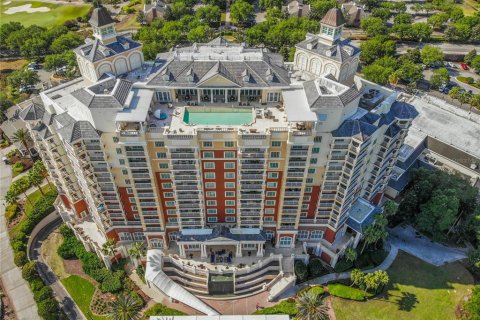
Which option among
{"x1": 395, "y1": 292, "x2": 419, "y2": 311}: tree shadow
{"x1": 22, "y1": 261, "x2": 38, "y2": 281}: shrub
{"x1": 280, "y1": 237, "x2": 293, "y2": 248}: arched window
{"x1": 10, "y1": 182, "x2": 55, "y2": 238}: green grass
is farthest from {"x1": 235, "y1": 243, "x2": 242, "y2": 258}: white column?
{"x1": 10, "y1": 182, "x2": 55, "y2": 238}: green grass

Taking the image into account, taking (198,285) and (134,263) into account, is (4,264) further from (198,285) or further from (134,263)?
(198,285)

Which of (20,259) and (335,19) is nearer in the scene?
(335,19)

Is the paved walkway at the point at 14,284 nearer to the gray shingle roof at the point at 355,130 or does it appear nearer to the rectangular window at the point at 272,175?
the rectangular window at the point at 272,175

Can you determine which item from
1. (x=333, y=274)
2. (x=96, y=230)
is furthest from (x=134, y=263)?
(x=333, y=274)

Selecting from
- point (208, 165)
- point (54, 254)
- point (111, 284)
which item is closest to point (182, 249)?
point (111, 284)

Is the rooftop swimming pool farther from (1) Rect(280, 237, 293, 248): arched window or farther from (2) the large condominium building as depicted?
(1) Rect(280, 237, 293, 248): arched window

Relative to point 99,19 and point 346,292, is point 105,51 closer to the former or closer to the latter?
point 99,19

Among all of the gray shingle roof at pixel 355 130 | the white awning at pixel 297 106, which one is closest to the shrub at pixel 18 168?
the white awning at pixel 297 106
